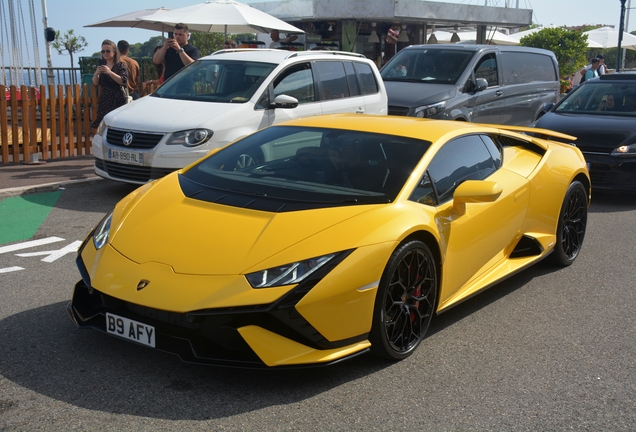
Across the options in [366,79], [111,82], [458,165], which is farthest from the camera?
[111,82]

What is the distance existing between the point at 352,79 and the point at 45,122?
459cm

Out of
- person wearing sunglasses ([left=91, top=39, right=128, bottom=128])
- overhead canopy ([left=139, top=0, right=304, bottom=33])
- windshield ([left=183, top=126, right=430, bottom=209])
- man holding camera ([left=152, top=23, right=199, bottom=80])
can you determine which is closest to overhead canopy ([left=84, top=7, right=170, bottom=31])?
overhead canopy ([left=139, top=0, right=304, bottom=33])

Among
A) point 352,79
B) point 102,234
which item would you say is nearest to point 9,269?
point 102,234

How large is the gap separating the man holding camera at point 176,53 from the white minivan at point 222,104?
5.42 feet

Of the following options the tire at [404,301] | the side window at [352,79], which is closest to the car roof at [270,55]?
the side window at [352,79]

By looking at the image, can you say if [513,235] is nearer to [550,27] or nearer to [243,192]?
[243,192]

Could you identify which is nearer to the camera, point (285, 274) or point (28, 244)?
point (285, 274)

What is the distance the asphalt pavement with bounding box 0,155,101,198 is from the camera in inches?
355

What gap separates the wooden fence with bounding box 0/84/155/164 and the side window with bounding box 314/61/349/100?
4134 mm

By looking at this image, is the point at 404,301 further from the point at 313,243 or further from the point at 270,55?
the point at 270,55

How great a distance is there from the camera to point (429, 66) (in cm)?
1265

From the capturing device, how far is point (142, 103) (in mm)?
9297

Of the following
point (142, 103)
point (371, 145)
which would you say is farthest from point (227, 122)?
point (371, 145)

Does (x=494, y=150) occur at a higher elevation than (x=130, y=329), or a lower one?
higher
